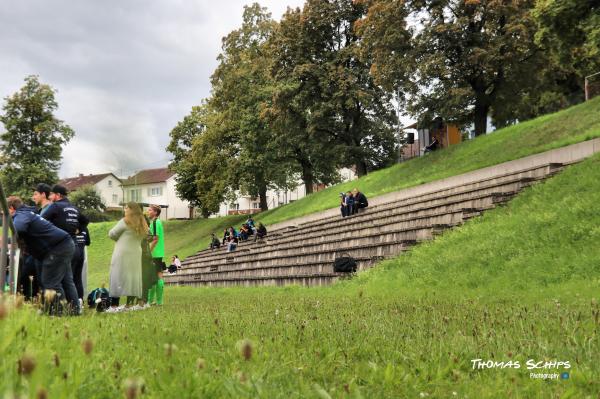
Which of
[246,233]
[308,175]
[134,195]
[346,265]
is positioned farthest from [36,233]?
[308,175]

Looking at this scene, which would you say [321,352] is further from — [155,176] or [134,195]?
[155,176]

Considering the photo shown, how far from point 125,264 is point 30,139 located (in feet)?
202

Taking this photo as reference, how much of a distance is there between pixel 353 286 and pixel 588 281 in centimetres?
573

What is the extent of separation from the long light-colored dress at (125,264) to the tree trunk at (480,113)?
27.7 metres

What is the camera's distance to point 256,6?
51.0m

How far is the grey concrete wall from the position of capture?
18.0 m

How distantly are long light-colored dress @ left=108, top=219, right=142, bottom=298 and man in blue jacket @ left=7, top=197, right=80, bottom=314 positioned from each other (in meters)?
1.69

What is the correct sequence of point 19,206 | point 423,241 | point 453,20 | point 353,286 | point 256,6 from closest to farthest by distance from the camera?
point 19,206 < point 353,286 < point 423,241 < point 453,20 < point 256,6

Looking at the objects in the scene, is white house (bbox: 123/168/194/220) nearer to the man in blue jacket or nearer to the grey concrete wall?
the grey concrete wall

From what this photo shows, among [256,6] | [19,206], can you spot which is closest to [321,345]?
[19,206]

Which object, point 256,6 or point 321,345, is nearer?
point 321,345

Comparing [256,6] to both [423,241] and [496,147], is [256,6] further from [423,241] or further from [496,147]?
[423,241]

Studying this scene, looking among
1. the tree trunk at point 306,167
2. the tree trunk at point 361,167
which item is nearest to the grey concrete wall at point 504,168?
the tree trunk at point 361,167

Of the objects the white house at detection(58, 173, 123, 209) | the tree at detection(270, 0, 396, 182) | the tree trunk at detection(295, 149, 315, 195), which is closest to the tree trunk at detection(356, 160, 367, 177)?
the tree at detection(270, 0, 396, 182)
